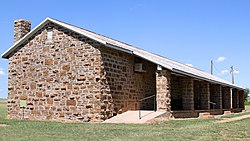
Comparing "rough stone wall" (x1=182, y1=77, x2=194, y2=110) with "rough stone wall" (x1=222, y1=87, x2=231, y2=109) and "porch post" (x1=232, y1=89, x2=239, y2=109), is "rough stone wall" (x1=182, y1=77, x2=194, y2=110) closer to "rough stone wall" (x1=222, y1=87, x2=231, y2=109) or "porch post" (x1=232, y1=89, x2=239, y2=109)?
"rough stone wall" (x1=222, y1=87, x2=231, y2=109)

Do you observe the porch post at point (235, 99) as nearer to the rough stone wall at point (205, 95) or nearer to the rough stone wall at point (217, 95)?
the rough stone wall at point (217, 95)

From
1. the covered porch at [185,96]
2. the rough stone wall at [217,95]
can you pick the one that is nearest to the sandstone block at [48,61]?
the covered porch at [185,96]

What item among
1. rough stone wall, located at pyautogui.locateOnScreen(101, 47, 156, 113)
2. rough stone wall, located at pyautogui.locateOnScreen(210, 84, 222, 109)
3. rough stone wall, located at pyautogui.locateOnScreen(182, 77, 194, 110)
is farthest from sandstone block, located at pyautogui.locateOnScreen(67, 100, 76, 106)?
rough stone wall, located at pyautogui.locateOnScreen(210, 84, 222, 109)

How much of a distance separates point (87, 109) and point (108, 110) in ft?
3.32

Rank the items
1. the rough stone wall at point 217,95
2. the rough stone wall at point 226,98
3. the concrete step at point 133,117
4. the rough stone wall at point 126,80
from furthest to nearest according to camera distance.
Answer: the rough stone wall at point 226,98 < the rough stone wall at point 217,95 < the rough stone wall at point 126,80 < the concrete step at point 133,117

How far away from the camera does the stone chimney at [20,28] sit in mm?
19750

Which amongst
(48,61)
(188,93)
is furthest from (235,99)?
(48,61)

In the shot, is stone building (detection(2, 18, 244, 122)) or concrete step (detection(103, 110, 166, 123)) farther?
stone building (detection(2, 18, 244, 122))

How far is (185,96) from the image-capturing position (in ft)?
68.2

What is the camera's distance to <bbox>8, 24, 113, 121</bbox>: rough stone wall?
1678cm

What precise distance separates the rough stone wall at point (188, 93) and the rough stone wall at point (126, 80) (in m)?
1.95

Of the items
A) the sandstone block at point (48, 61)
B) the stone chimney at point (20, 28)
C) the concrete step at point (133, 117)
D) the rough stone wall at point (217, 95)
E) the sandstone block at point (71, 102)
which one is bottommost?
A: the concrete step at point (133, 117)

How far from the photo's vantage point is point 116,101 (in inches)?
701

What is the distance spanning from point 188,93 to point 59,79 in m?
7.49
